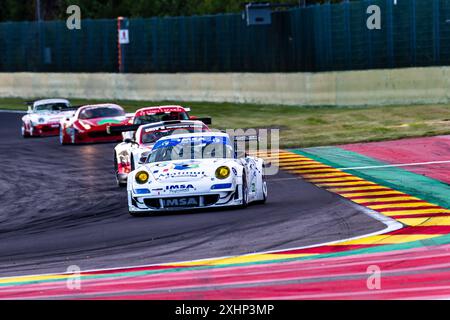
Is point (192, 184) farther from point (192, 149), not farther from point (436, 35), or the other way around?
point (436, 35)

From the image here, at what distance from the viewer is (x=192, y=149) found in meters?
17.9

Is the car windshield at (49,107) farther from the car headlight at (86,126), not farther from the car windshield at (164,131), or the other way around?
the car windshield at (164,131)

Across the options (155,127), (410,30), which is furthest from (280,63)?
(155,127)

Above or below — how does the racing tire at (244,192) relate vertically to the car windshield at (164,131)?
below

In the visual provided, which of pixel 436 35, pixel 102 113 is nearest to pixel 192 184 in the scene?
pixel 102 113

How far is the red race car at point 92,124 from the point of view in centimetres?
3259

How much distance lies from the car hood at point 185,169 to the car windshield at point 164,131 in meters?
4.29

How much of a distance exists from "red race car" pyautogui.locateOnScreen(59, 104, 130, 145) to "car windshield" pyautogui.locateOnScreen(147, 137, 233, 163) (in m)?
14.1

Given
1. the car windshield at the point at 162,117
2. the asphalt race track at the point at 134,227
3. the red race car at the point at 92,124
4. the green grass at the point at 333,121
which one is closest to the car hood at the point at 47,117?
the red race car at the point at 92,124

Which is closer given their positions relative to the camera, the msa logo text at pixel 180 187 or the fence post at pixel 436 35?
the msa logo text at pixel 180 187

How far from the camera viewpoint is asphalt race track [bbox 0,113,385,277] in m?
13.2

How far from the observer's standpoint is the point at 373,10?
1491 inches

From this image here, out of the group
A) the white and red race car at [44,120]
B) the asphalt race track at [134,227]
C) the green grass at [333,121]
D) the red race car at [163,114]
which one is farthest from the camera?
the white and red race car at [44,120]

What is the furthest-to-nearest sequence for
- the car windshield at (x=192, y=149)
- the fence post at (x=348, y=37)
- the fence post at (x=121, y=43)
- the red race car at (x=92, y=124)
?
the fence post at (x=121, y=43)
the fence post at (x=348, y=37)
the red race car at (x=92, y=124)
the car windshield at (x=192, y=149)
